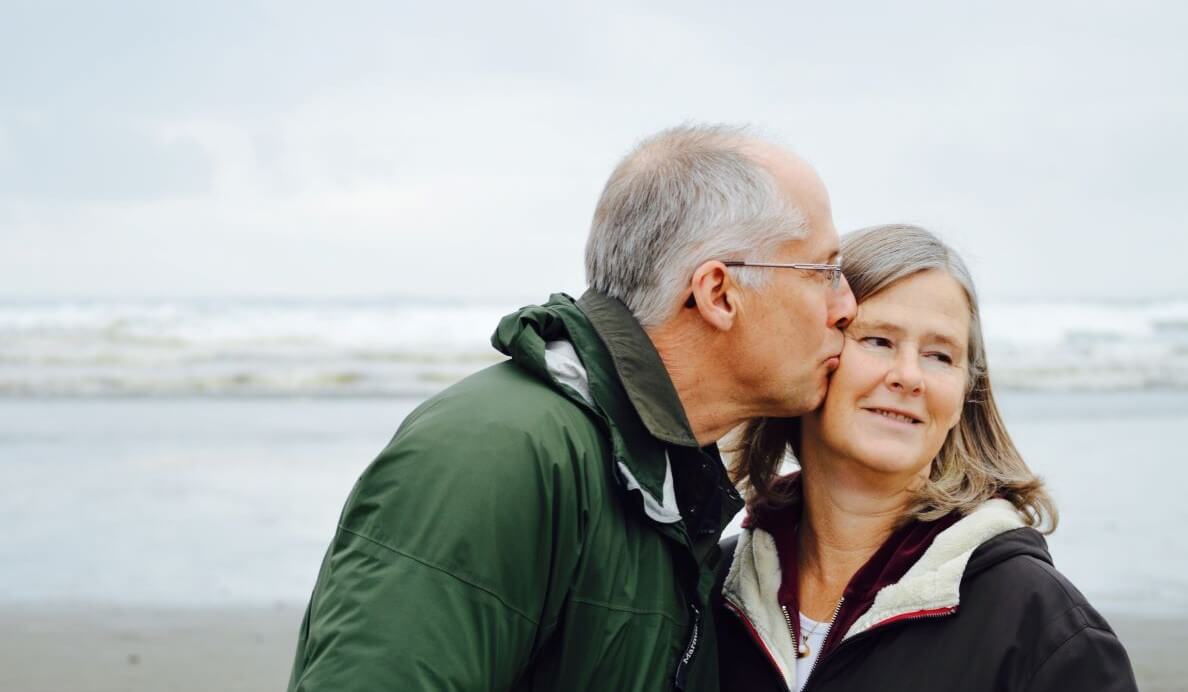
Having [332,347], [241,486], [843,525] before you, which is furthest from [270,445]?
[332,347]

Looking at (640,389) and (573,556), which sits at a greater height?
(640,389)

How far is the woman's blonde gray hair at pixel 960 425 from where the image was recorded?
290 centimetres

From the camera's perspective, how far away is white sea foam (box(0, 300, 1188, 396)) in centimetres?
1889

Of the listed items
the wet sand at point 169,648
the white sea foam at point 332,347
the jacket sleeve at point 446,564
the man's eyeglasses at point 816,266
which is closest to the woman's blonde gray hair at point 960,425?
the man's eyeglasses at point 816,266

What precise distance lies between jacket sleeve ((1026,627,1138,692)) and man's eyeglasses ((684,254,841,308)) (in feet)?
3.06

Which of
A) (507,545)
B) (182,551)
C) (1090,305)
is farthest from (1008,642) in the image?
(1090,305)

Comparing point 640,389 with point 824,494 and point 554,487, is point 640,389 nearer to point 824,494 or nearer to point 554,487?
point 554,487

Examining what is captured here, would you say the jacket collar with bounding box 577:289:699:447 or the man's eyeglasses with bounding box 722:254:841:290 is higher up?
the man's eyeglasses with bounding box 722:254:841:290

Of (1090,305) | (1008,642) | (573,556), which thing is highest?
(573,556)

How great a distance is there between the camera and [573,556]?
2311 millimetres

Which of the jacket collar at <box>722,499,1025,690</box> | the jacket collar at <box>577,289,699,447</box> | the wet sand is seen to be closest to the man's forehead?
the jacket collar at <box>577,289,699,447</box>

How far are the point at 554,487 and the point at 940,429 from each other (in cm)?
111

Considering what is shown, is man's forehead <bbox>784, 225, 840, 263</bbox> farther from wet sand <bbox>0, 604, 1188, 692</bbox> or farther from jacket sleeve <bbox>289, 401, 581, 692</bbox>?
wet sand <bbox>0, 604, 1188, 692</bbox>

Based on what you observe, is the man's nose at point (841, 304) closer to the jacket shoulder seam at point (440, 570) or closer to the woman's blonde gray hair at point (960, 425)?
the woman's blonde gray hair at point (960, 425)
